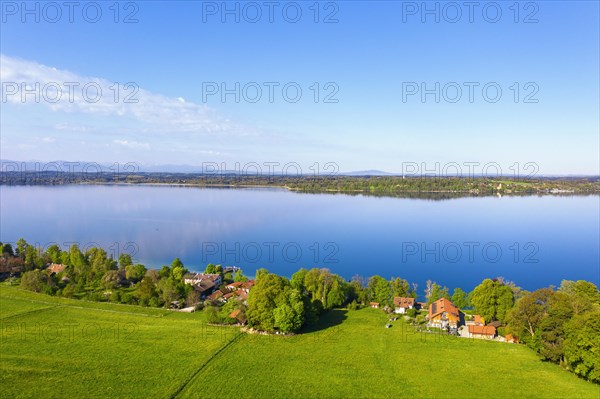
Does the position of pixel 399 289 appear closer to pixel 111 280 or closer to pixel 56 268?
pixel 111 280

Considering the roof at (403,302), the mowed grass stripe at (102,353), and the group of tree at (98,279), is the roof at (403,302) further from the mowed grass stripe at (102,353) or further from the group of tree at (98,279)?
the group of tree at (98,279)

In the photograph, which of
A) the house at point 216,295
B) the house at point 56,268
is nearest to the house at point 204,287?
the house at point 216,295

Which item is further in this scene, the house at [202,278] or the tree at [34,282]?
the house at [202,278]

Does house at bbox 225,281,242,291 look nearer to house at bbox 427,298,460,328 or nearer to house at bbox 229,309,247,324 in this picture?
house at bbox 229,309,247,324

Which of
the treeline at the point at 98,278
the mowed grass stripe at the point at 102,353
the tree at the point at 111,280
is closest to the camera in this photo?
the mowed grass stripe at the point at 102,353

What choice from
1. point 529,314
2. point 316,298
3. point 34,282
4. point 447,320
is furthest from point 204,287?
point 529,314

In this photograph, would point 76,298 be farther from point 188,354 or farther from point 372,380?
point 372,380

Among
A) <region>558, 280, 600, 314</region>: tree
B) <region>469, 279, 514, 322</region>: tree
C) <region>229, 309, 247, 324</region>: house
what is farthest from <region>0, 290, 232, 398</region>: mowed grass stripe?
<region>558, 280, 600, 314</region>: tree

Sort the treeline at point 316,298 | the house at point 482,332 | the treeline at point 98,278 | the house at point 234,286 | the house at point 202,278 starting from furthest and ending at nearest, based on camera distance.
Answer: the house at point 202,278 → the house at point 234,286 → the treeline at point 98,278 → the house at point 482,332 → the treeline at point 316,298
